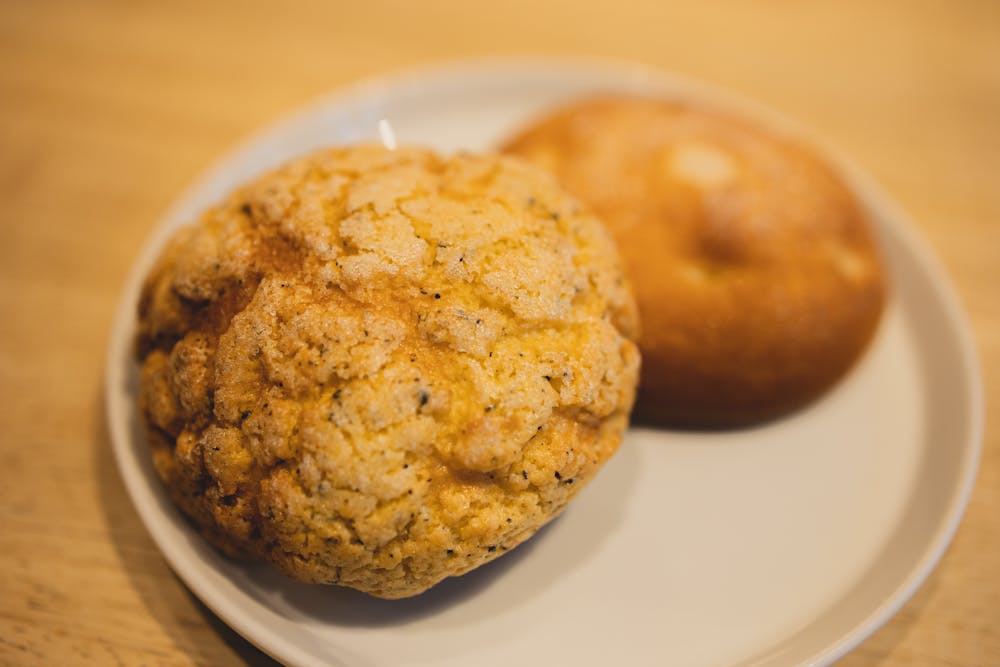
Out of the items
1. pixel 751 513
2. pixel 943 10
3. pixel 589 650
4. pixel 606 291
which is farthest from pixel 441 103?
pixel 943 10

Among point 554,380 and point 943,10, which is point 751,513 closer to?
point 554,380

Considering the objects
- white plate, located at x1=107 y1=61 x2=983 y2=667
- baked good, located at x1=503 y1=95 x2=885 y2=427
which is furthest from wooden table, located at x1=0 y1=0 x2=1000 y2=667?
baked good, located at x1=503 y1=95 x2=885 y2=427

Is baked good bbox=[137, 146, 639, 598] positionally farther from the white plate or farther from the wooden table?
the wooden table

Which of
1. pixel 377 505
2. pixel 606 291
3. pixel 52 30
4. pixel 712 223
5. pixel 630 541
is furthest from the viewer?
pixel 52 30

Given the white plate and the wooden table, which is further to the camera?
the wooden table

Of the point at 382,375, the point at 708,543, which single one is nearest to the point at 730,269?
the point at 708,543

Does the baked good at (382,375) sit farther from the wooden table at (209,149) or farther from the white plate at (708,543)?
the wooden table at (209,149)
